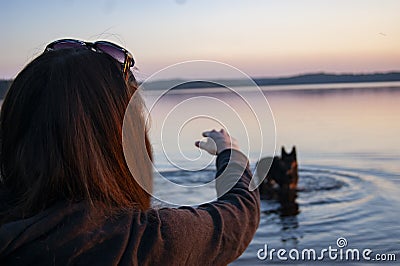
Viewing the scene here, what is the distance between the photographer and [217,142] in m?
2.18

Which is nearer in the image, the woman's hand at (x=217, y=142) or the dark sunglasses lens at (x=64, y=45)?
the dark sunglasses lens at (x=64, y=45)

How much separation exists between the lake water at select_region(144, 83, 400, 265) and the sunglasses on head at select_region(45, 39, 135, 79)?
0.37 feet

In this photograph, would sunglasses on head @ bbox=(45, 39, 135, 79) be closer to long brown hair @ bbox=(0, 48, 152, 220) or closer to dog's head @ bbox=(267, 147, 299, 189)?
long brown hair @ bbox=(0, 48, 152, 220)

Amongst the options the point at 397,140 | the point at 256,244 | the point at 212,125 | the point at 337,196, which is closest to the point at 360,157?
the point at 397,140

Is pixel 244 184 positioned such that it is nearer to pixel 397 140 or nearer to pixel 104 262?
pixel 104 262

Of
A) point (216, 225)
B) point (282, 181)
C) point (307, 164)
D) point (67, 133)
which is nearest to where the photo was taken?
point (67, 133)

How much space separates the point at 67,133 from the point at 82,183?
139mm

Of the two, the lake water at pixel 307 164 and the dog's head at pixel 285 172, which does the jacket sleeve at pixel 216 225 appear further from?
the dog's head at pixel 285 172

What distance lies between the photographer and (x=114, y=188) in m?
1.68

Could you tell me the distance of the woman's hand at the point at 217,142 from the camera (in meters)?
2.14

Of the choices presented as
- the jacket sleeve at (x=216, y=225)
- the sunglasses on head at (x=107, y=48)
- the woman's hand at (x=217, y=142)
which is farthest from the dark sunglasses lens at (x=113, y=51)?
the woman's hand at (x=217, y=142)

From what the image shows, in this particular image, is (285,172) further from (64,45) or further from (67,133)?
(67,133)

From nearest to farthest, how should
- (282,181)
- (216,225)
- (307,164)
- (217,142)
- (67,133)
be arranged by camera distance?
1. (67,133)
2. (216,225)
3. (217,142)
4. (282,181)
5. (307,164)

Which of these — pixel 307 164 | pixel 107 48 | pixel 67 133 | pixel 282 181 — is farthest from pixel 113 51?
pixel 307 164
